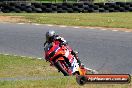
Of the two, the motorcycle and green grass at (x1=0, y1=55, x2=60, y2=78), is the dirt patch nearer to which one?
green grass at (x1=0, y1=55, x2=60, y2=78)

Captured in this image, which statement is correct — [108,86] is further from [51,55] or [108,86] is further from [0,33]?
[0,33]

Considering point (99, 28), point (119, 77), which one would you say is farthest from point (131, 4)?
point (119, 77)

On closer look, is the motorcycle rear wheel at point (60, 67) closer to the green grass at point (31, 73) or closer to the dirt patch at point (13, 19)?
the green grass at point (31, 73)

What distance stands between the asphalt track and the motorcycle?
2.28 m

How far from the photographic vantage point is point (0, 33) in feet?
67.4

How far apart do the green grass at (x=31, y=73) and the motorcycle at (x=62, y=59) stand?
0.92 metres

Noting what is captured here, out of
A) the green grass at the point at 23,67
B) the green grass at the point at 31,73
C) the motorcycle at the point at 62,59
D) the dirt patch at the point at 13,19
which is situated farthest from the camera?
the dirt patch at the point at 13,19

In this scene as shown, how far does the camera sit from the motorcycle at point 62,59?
32.6ft

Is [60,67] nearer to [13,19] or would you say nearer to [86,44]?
[86,44]

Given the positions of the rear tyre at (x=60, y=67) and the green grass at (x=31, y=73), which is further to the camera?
the rear tyre at (x=60, y=67)

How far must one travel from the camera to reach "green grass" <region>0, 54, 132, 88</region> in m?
8.46

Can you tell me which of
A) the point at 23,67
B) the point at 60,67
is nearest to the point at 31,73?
the point at 23,67

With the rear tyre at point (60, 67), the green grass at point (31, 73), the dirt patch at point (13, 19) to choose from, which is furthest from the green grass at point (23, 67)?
A: the dirt patch at point (13, 19)

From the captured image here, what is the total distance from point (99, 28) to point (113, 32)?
5.89ft
